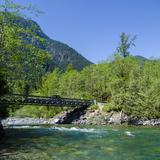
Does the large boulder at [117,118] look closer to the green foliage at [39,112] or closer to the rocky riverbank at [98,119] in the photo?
the rocky riverbank at [98,119]

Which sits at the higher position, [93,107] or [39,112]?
[93,107]

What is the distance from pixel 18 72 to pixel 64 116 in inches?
1518

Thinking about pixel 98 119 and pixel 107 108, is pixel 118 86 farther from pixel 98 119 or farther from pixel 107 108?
pixel 98 119

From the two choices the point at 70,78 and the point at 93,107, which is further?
the point at 70,78

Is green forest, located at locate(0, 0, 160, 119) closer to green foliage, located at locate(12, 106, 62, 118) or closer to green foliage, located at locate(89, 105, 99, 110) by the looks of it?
green foliage, located at locate(12, 106, 62, 118)

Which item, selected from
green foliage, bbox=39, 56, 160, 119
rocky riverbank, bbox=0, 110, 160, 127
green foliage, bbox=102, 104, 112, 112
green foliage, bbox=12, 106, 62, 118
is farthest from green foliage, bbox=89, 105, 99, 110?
green foliage, bbox=12, 106, 62, 118

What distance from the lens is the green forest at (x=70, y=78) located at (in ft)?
86.2

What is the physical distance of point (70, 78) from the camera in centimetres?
7900

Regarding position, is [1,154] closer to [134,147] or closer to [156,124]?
[134,147]

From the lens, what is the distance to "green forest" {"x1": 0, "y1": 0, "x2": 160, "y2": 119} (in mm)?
26288

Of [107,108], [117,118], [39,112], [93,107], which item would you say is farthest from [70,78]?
[117,118]

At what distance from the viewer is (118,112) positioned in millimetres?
57281

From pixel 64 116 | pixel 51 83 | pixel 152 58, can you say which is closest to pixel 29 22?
pixel 64 116

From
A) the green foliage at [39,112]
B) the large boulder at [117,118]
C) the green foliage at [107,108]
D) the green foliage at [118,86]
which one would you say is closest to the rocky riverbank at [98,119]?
the large boulder at [117,118]
